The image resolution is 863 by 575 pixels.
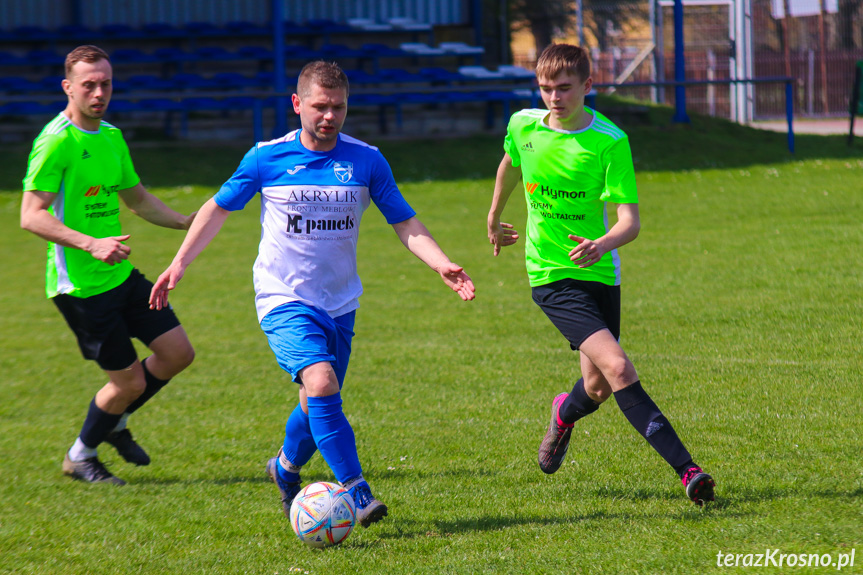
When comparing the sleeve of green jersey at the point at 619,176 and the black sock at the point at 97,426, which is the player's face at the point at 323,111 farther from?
the black sock at the point at 97,426

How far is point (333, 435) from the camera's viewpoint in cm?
426

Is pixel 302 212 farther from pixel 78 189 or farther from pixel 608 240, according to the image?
pixel 78 189

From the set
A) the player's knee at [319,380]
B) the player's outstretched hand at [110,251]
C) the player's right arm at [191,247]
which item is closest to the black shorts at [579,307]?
the player's knee at [319,380]

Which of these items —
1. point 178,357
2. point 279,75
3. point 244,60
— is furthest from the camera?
point 244,60

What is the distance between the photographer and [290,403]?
7.08 meters

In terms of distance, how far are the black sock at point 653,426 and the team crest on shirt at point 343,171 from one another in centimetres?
160

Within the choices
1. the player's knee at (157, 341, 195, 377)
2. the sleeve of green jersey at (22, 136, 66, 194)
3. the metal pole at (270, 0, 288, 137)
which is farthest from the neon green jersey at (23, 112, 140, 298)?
the metal pole at (270, 0, 288, 137)

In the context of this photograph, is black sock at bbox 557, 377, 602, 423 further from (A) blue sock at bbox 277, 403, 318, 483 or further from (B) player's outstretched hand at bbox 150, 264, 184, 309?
(B) player's outstretched hand at bbox 150, 264, 184, 309

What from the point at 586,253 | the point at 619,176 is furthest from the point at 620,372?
the point at 619,176

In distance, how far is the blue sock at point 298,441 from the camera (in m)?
4.62

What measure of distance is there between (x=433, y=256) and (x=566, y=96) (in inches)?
39.9

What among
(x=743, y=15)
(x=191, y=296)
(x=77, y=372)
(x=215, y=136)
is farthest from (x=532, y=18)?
(x=77, y=372)

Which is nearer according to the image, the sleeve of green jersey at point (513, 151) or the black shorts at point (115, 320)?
the sleeve of green jersey at point (513, 151)

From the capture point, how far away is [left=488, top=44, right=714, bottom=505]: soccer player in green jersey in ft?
14.5
